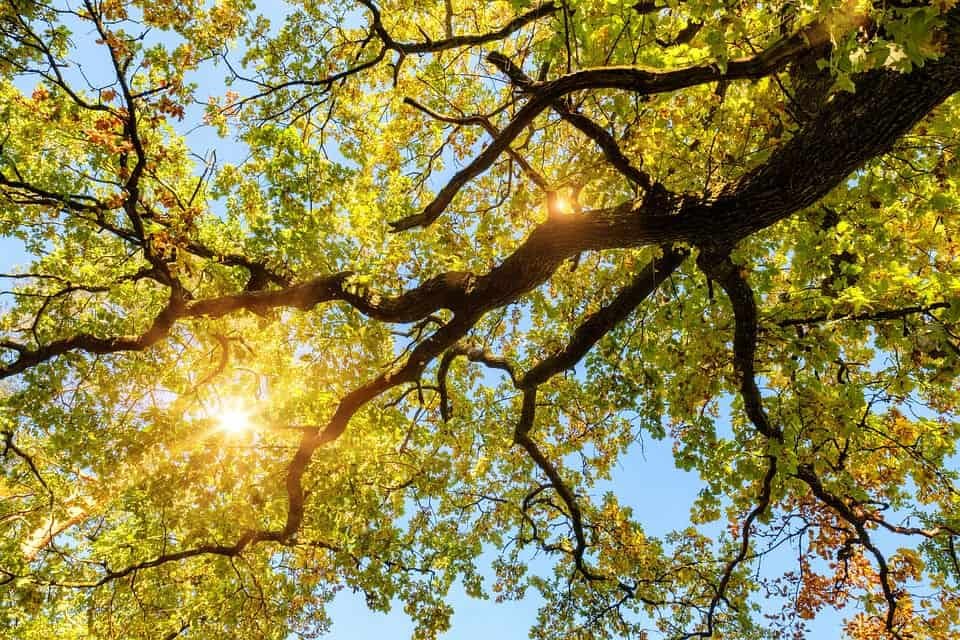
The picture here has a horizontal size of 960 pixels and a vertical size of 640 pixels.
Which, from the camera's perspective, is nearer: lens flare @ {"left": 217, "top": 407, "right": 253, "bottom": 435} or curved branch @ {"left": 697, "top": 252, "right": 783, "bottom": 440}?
curved branch @ {"left": 697, "top": 252, "right": 783, "bottom": 440}

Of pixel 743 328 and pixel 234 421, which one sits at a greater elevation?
pixel 234 421

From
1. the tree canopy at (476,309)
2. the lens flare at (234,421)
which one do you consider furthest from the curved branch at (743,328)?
the lens flare at (234,421)

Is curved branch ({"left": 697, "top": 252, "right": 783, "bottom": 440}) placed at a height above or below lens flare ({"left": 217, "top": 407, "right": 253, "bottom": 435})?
below

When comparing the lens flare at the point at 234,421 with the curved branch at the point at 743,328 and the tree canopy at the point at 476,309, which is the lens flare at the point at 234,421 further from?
the curved branch at the point at 743,328

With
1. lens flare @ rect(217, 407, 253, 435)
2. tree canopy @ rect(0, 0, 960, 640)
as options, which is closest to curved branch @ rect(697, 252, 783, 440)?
tree canopy @ rect(0, 0, 960, 640)

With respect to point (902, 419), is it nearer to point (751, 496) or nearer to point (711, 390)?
point (751, 496)

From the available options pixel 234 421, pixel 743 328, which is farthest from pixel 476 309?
pixel 234 421

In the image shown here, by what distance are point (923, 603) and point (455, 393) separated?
7850mm

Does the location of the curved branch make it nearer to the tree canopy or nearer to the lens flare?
the tree canopy

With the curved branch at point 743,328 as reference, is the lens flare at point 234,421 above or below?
above

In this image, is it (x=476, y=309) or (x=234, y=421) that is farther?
(x=234, y=421)

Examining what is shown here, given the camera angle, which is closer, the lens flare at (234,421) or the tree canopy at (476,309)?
the tree canopy at (476,309)

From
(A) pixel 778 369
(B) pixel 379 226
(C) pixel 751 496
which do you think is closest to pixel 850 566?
(C) pixel 751 496

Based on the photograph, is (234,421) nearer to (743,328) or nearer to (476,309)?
(476,309)
